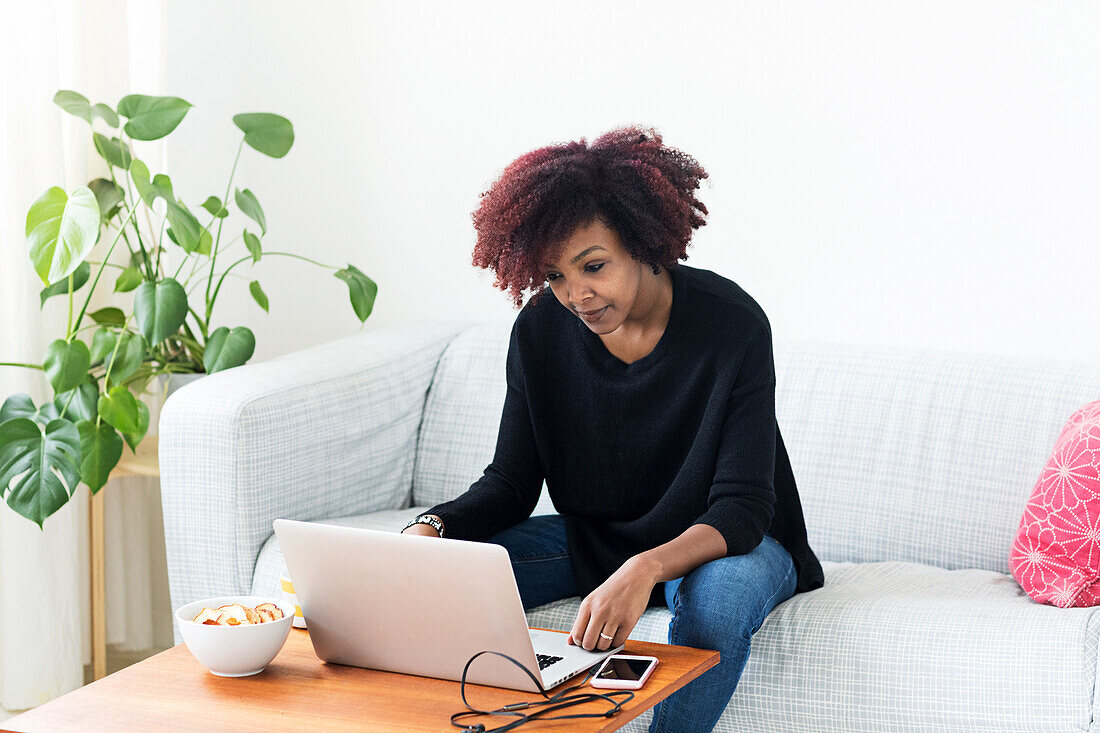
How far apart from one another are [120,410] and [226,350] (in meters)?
0.24

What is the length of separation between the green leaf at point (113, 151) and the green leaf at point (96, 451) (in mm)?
513

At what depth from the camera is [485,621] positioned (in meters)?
1.17

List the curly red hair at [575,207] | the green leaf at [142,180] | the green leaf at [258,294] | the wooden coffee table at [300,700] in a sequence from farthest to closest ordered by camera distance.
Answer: the green leaf at [258,294], the green leaf at [142,180], the curly red hair at [575,207], the wooden coffee table at [300,700]

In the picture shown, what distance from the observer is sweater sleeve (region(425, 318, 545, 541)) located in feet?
5.53

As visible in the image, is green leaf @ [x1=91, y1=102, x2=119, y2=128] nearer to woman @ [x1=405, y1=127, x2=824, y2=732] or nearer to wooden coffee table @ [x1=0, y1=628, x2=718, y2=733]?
woman @ [x1=405, y1=127, x2=824, y2=732]

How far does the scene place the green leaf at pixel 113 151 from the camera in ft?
7.35

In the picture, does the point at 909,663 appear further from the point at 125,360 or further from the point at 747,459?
the point at 125,360

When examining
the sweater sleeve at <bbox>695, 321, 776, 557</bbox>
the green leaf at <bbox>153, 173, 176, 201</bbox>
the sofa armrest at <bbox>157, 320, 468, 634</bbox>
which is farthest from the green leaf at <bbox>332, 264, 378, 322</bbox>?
the sweater sleeve at <bbox>695, 321, 776, 557</bbox>

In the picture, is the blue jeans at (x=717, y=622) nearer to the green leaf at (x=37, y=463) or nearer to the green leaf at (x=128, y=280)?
the green leaf at (x=37, y=463)

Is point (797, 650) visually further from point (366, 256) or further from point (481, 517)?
point (366, 256)

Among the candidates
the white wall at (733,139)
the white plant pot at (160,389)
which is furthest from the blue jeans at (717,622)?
the white plant pot at (160,389)

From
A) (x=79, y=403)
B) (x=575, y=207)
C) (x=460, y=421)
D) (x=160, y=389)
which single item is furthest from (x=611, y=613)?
(x=160, y=389)

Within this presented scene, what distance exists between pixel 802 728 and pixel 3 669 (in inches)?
61.8

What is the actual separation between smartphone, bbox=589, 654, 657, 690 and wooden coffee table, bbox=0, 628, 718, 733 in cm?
1
